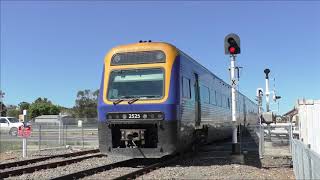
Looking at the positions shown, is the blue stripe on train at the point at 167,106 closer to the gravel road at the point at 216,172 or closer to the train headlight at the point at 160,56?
the train headlight at the point at 160,56

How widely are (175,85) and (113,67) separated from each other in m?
2.18

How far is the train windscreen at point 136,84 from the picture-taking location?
604 inches

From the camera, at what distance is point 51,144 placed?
103 feet

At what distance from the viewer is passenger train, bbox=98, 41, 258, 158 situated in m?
15.0

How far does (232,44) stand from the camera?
16.7m

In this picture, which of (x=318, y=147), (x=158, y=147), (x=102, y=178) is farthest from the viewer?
(x=158, y=147)

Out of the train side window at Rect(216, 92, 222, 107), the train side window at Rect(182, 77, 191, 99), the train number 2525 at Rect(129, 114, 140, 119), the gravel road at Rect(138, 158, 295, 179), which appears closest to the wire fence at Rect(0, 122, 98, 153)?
the train side window at Rect(216, 92, 222, 107)

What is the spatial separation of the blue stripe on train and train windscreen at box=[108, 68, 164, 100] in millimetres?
312

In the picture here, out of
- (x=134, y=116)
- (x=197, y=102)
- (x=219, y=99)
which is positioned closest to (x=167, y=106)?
(x=134, y=116)

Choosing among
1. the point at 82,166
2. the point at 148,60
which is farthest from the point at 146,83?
the point at 82,166

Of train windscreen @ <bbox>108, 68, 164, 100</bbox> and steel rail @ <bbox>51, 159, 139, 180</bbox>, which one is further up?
train windscreen @ <bbox>108, 68, 164, 100</bbox>

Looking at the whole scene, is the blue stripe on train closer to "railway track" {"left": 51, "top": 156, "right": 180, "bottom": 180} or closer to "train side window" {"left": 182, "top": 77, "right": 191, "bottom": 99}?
"train side window" {"left": 182, "top": 77, "right": 191, "bottom": 99}

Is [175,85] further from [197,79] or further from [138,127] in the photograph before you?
[197,79]

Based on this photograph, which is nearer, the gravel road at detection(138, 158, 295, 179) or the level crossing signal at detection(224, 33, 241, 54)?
the gravel road at detection(138, 158, 295, 179)
